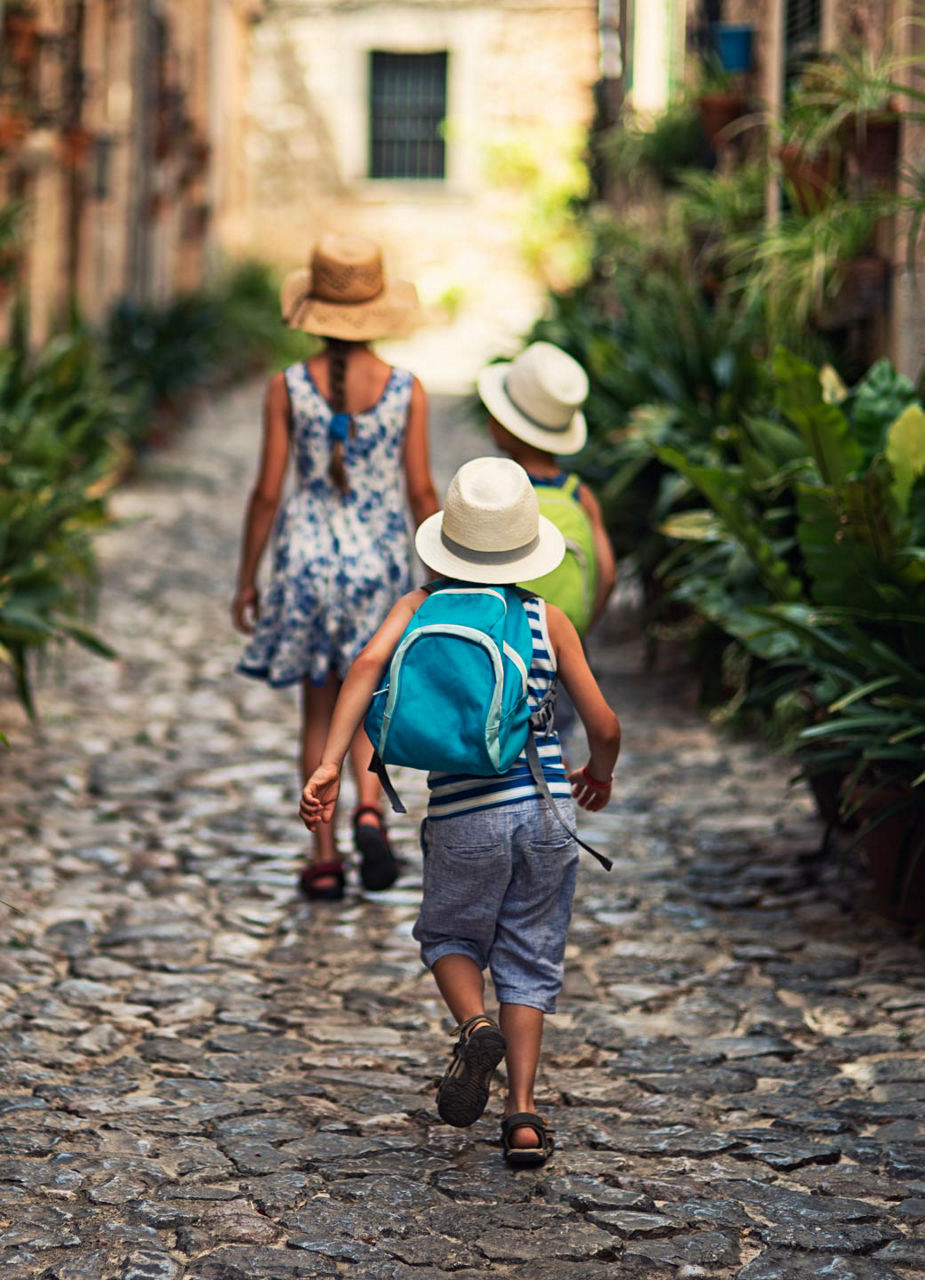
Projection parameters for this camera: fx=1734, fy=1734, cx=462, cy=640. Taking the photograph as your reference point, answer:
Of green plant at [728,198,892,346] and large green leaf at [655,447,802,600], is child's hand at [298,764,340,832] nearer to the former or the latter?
large green leaf at [655,447,802,600]

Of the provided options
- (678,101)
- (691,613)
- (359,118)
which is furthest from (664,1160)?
(359,118)

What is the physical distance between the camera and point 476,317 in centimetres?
2356

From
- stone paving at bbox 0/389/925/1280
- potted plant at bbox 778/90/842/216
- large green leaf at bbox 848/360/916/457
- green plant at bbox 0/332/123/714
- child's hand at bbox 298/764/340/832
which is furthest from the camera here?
potted plant at bbox 778/90/842/216

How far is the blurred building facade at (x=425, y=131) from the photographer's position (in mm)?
23688

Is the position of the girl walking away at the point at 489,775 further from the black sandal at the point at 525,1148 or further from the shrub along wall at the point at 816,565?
the shrub along wall at the point at 816,565

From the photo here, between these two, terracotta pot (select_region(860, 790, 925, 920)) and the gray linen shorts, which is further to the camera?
terracotta pot (select_region(860, 790, 925, 920))

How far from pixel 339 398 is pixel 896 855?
1.84 meters

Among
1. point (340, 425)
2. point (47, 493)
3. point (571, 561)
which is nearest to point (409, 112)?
point (47, 493)

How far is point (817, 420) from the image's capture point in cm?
466

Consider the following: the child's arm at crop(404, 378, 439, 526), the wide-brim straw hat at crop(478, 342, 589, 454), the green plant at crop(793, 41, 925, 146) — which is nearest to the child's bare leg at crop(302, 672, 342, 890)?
the child's arm at crop(404, 378, 439, 526)

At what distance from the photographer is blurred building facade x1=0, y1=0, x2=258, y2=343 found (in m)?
10.0

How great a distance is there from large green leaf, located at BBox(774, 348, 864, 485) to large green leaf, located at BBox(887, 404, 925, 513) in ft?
0.61

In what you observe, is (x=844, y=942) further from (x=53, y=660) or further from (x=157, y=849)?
(x=53, y=660)

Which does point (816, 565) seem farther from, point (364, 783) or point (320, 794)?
point (320, 794)
